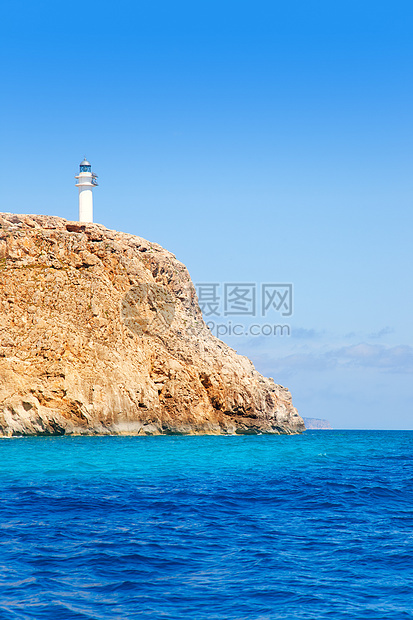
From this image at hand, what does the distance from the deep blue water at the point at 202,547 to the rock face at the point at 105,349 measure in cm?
3416

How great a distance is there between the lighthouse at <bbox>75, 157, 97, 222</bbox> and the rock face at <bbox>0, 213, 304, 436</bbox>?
696 centimetres

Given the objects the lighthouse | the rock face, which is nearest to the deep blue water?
the rock face

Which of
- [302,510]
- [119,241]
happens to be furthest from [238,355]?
[302,510]

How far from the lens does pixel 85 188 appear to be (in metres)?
81.4

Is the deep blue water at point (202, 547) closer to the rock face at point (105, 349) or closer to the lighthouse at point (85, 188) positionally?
the rock face at point (105, 349)

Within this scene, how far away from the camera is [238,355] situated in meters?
79.9

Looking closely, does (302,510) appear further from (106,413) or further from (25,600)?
(106,413)

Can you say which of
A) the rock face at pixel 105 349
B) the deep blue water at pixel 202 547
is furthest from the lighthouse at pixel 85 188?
the deep blue water at pixel 202 547

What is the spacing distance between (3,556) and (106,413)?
5058 centimetres

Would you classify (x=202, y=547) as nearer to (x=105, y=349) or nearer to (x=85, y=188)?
(x=105, y=349)

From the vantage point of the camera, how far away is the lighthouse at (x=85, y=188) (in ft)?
265

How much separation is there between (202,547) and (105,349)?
5223 cm

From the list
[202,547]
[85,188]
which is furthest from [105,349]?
[202,547]

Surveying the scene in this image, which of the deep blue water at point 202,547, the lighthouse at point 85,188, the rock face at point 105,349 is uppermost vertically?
the lighthouse at point 85,188
